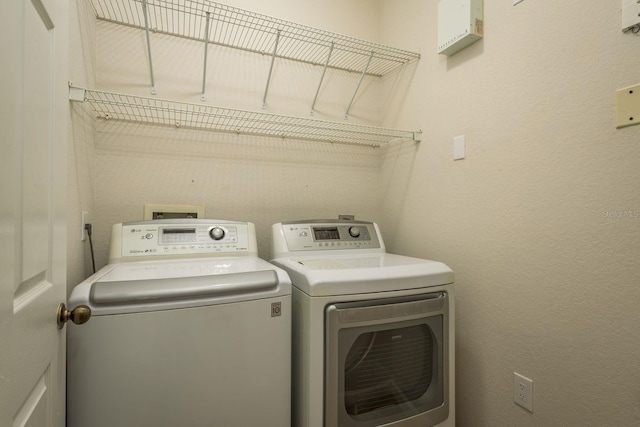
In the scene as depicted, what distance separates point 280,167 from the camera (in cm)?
189

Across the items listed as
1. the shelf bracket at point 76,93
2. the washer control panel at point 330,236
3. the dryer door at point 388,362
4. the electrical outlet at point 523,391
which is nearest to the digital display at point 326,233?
the washer control panel at point 330,236

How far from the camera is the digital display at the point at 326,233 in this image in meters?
1.60

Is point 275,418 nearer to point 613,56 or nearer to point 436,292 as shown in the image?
point 436,292

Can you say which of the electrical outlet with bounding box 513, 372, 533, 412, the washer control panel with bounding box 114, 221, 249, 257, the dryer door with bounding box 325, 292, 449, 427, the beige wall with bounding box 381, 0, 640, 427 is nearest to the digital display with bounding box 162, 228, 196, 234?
the washer control panel with bounding box 114, 221, 249, 257

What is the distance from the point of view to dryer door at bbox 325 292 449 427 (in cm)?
103

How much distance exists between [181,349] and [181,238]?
598 mm

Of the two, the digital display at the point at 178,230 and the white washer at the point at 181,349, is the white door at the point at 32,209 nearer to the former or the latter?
the white washer at the point at 181,349

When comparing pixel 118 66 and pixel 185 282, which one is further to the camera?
pixel 118 66

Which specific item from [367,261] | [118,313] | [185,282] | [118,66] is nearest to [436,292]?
[367,261]

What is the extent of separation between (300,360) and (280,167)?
1163 millimetres

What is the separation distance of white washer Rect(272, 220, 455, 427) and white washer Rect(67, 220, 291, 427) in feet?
0.29

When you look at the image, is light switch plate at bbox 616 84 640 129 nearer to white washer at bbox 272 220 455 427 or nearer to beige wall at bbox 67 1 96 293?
white washer at bbox 272 220 455 427

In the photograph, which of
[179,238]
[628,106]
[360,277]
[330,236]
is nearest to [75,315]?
[179,238]

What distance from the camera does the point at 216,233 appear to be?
1.42 m
